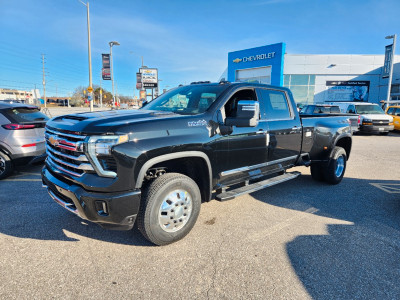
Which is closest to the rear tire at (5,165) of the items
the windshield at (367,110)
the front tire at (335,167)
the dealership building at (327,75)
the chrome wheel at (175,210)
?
the chrome wheel at (175,210)

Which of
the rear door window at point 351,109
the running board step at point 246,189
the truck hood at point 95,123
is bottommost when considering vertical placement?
the running board step at point 246,189

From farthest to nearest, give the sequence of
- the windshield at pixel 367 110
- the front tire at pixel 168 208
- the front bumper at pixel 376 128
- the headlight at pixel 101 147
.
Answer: the windshield at pixel 367 110 < the front bumper at pixel 376 128 < the front tire at pixel 168 208 < the headlight at pixel 101 147

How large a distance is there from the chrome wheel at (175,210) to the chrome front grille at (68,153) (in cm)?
90

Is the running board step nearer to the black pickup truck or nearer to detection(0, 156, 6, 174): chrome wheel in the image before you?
the black pickup truck

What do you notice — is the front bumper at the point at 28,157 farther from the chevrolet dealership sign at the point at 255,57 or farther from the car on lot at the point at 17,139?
the chevrolet dealership sign at the point at 255,57

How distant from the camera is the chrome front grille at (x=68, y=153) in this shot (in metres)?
2.66

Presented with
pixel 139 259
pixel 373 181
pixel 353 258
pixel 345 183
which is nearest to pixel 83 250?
pixel 139 259

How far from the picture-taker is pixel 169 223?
307 cm

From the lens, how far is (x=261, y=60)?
32.3m

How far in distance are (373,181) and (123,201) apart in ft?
→ 18.9

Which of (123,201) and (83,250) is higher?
(123,201)

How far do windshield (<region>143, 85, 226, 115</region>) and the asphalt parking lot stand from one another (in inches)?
64.0

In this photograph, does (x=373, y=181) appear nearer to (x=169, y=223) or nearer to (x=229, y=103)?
(x=229, y=103)

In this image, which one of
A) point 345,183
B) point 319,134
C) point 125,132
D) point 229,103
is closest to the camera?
point 125,132
